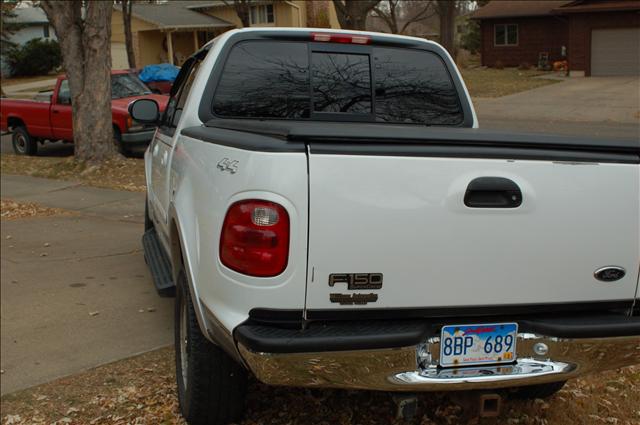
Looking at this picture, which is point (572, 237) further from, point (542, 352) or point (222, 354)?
point (222, 354)

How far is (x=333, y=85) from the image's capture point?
490 centimetres

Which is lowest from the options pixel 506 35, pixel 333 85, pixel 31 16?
pixel 333 85

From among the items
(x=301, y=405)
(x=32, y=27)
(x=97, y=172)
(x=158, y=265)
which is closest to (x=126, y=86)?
(x=97, y=172)

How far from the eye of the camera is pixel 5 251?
8391 millimetres

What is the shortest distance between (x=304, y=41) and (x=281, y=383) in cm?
247

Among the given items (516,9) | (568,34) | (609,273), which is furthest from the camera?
(516,9)

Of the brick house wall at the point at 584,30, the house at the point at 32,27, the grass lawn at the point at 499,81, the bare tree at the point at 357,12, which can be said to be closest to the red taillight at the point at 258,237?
the bare tree at the point at 357,12

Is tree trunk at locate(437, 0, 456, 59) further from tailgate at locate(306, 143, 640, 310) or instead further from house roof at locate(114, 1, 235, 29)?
tailgate at locate(306, 143, 640, 310)

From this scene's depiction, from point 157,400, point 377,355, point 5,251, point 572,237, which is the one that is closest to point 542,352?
point 572,237

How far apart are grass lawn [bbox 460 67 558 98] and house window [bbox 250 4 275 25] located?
444 inches

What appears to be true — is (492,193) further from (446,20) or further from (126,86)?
(446,20)

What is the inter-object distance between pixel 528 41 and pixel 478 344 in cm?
4253

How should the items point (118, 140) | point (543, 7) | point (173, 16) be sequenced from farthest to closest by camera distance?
point (173, 16) → point (543, 7) → point (118, 140)

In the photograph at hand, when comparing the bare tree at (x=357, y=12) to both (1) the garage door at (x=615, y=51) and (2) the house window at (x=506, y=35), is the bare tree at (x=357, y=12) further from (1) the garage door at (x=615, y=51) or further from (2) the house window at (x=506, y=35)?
(2) the house window at (x=506, y=35)
